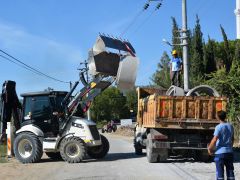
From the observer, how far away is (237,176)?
44.3 feet

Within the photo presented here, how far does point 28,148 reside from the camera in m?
18.9

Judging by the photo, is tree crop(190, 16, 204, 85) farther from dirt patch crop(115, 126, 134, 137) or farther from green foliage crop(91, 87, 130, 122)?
green foliage crop(91, 87, 130, 122)

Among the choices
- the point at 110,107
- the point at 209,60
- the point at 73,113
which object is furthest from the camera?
the point at 110,107

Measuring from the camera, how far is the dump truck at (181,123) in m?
16.9

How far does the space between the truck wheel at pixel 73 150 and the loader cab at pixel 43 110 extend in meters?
1.12

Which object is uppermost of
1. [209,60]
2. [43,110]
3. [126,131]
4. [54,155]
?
[209,60]

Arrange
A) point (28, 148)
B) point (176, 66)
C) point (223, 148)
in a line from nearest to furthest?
point (223, 148) → point (28, 148) → point (176, 66)

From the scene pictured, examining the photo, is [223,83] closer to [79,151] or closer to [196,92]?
[196,92]

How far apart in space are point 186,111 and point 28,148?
6058 millimetres

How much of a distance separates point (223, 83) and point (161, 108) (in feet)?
29.4

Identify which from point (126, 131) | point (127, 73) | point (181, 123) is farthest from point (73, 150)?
point (126, 131)

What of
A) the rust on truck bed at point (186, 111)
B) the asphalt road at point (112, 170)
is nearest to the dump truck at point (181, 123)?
the rust on truck bed at point (186, 111)

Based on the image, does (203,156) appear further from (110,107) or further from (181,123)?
(110,107)

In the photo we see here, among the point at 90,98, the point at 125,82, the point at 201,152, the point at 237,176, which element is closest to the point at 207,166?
the point at 201,152
